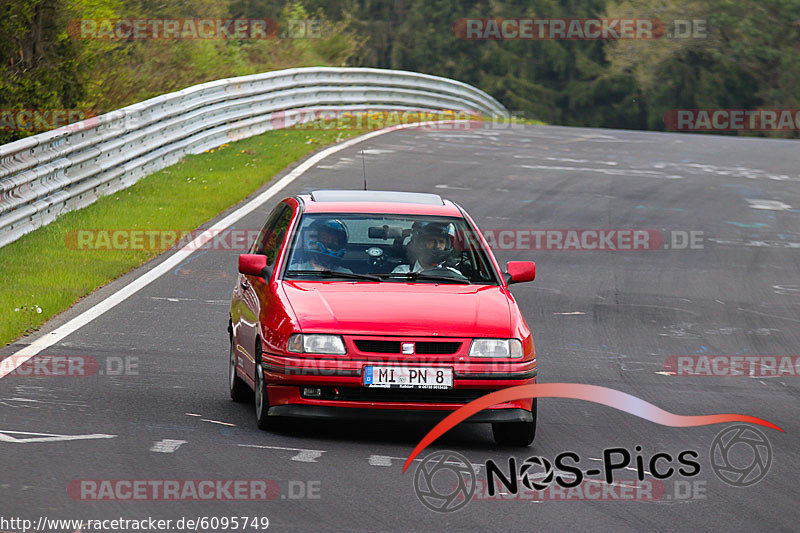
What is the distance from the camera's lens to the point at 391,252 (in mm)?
9211

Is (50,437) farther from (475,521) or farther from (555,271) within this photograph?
(555,271)

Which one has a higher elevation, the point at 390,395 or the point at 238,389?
the point at 390,395

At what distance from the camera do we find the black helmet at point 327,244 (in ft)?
29.9

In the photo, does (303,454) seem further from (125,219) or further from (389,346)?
(125,219)

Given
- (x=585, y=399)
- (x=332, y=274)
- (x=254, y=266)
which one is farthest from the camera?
(x=585, y=399)

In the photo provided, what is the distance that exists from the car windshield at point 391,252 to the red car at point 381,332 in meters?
0.01

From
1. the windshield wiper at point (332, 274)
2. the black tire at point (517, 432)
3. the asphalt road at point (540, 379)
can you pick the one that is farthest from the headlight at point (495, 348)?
the windshield wiper at point (332, 274)

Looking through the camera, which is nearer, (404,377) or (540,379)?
(404,377)

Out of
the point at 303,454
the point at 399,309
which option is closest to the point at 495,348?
the point at 399,309

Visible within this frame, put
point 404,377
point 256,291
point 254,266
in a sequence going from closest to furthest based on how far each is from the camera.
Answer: point 404,377, point 254,266, point 256,291

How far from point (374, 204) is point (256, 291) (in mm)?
1111

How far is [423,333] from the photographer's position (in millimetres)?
7949

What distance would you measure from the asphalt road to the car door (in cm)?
42

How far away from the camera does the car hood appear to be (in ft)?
26.3
